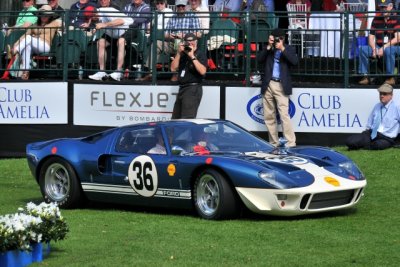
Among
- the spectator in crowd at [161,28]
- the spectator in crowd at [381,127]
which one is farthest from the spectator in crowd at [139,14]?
the spectator in crowd at [381,127]

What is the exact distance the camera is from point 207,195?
11844 millimetres

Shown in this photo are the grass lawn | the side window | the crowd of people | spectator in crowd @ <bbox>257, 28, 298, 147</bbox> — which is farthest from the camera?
spectator in crowd @ <bbox>257, 28, 298, 147</bbox>

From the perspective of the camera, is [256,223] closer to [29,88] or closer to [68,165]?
[68,165]

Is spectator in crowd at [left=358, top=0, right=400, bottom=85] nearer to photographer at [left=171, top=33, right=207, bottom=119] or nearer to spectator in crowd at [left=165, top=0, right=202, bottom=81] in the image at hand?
photographer at [left=171, top=33, right=207, bottom=119]

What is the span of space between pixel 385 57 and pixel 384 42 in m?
0.26

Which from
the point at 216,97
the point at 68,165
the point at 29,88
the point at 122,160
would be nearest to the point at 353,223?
the point at 122,160

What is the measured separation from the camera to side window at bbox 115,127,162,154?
12664 millimetres

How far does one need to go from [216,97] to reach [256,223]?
694cm

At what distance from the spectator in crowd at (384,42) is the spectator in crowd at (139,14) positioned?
3.97m

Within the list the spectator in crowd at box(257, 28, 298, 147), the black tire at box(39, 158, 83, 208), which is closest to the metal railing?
the spectator in crowd at box(257, 28, 298, 147)

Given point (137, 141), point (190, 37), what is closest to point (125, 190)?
point (137, 141)

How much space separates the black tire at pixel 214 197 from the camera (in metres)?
11.5

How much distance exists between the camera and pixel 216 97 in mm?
18234

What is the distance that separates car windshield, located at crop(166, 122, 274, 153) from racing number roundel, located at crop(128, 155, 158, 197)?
0.37 m
